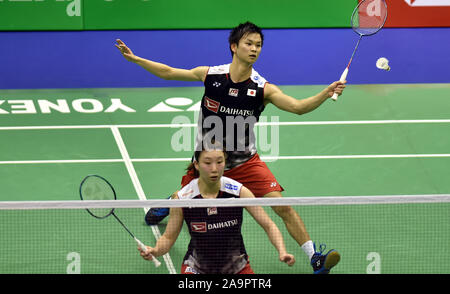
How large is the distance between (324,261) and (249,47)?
76.3 inches

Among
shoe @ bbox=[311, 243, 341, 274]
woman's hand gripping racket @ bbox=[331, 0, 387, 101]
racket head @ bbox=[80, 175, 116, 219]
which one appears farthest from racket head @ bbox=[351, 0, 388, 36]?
racket head @ bbox=[80, 175, 116, 219]

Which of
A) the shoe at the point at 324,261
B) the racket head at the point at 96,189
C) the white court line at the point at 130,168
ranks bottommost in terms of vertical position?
the shoe at the point at 324,261

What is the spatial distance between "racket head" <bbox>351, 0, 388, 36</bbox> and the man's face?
1235 millimetres

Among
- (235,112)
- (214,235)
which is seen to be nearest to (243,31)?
(235,112)

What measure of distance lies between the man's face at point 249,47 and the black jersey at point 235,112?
0.66 ft

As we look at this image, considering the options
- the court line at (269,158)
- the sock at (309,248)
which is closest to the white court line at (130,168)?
the court line at (269,158)

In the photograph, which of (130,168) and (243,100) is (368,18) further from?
(130,168)

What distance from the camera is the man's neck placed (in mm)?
6723

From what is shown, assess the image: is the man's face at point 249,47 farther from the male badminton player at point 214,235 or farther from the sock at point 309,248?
the sock at point 309,248

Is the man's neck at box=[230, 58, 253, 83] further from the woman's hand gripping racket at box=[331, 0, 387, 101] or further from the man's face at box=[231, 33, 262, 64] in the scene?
the woman's hand gripping racket at box=[331, 0, 387, 101]

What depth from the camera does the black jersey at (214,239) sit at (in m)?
5.30

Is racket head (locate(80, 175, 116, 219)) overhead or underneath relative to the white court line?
underneath

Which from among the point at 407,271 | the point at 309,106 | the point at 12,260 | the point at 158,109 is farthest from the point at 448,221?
the point at 158,109

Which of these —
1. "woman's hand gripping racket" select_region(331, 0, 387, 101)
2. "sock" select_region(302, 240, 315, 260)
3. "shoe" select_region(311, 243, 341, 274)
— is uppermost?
"woman's hand gripping racket" select_region(331, 0, 387, 101)
